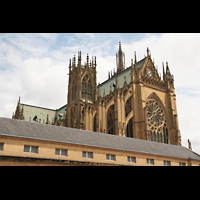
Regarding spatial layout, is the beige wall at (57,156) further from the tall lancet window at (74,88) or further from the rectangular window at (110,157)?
the tall lancet window at (74,88)

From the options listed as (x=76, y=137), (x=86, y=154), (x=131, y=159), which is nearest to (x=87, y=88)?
(x=76, y=137)

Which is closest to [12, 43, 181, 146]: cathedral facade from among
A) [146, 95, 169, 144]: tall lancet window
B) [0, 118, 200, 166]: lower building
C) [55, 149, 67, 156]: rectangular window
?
[146, 95, 169, 144]: tall lancet window

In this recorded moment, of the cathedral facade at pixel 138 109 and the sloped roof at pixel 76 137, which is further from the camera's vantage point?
the cathedral facade at pixel 138 109

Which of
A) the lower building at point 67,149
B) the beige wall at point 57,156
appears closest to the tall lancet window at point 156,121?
the lower building at point 67,149

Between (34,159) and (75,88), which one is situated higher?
(75,88)

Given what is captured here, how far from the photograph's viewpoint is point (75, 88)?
51594mm

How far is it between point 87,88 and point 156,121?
1737 cm

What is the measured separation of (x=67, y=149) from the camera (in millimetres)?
20719

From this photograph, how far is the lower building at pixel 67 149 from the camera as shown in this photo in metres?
18.7

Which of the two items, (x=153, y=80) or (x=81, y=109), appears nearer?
(x=153, y=80)
